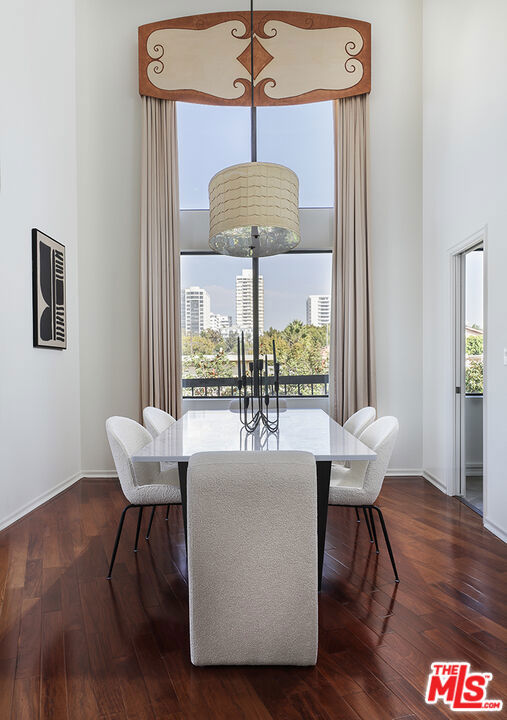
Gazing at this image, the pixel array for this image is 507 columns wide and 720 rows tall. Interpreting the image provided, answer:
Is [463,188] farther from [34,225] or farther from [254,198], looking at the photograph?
[34,225]

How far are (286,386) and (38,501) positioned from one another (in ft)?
8.34

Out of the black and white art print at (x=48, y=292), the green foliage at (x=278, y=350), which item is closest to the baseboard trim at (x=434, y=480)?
the green foliage at (x=278, y=350)

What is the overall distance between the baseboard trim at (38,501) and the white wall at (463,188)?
3242 millimetres

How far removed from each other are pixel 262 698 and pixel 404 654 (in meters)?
0.59

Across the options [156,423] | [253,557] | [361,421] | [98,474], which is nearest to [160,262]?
[156,423]

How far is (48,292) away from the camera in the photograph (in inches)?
165

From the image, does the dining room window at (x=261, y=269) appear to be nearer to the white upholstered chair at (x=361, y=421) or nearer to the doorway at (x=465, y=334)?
the doorway at (x=465, y=334)

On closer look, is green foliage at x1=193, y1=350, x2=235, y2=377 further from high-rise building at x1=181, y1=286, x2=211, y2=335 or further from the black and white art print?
the black and white art print

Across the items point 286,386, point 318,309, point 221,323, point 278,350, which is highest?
point 318,309

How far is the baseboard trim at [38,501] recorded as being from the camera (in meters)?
3.49

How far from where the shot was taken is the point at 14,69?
3.71 m

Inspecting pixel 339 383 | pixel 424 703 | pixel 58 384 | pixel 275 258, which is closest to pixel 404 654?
pixel 424 703

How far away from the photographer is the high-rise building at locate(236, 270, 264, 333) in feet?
17.2

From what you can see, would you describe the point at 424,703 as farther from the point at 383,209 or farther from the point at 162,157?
the point at 162,157
